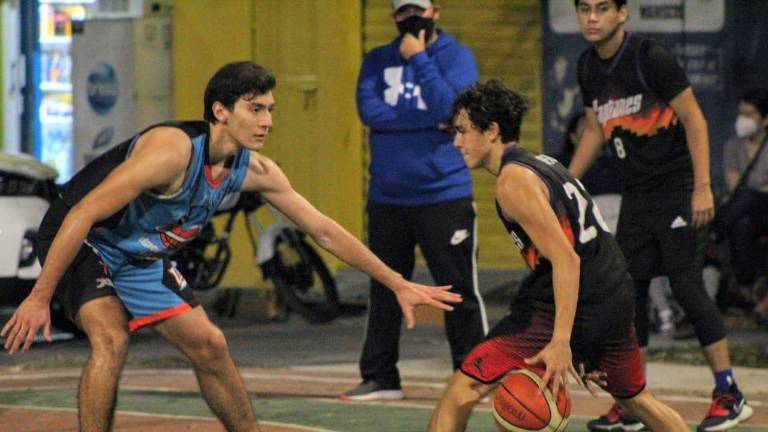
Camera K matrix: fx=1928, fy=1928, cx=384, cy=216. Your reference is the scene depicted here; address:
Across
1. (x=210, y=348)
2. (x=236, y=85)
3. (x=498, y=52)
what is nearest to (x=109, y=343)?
(x=210, y=348)

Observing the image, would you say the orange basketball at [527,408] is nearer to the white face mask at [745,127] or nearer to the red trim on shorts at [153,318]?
the red trim on shorts at [153,318]

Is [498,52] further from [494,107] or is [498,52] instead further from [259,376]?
[494,107]

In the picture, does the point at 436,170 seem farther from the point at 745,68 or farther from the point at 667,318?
the point at 745,68

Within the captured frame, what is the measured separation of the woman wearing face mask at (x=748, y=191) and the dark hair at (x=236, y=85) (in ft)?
22.0

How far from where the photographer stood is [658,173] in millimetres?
9328

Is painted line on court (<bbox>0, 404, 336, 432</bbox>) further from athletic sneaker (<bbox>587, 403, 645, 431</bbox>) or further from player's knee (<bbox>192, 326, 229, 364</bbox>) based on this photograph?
player's knee (<bbox>192, 326, 229, 364</bbox>)

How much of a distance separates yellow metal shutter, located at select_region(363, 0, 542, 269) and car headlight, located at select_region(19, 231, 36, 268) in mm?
4131

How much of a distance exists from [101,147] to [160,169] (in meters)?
9.45

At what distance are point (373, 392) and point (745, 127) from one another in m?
4.79

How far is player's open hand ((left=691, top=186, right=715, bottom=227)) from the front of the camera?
921cm

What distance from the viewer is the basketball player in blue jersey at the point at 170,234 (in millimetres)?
7531

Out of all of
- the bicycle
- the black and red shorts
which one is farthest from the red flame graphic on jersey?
the bicycle

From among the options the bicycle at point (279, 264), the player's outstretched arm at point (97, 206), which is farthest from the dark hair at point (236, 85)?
the bicycle at point (279, 264)

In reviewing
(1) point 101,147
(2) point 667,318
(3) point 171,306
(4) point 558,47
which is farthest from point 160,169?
(1) point 101,147
